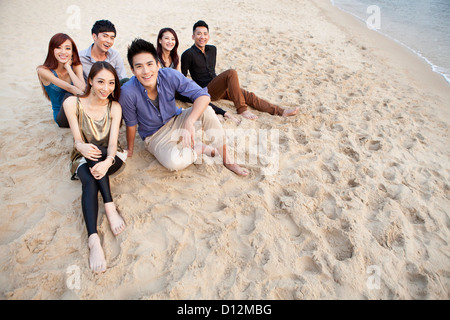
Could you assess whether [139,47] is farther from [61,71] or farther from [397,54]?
[397,54]

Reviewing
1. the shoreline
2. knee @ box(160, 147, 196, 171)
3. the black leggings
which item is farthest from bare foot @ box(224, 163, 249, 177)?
the shoreline

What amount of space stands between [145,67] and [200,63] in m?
1.53

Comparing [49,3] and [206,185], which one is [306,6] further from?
[206,185]

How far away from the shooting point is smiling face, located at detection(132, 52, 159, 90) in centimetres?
228

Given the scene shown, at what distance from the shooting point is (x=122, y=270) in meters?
1.83

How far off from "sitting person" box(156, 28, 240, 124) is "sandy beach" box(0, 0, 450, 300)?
26 centimetres

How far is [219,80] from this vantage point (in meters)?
3.60

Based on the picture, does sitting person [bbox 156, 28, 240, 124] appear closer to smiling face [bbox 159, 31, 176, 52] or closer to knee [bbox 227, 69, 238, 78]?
smiling face [bbox 159, 31, 176, 52]

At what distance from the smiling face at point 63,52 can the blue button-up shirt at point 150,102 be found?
0.89 metres

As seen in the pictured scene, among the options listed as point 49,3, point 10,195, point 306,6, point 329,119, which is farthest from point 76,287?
point 306,6

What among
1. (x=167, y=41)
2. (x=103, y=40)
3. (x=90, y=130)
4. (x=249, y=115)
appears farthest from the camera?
(x=249, y=115)

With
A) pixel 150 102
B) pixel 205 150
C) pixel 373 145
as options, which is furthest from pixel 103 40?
Result: pixel 373 145

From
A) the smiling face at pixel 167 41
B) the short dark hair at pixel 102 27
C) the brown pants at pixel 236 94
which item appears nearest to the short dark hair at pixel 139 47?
the short dark hair at pixel 102 27
